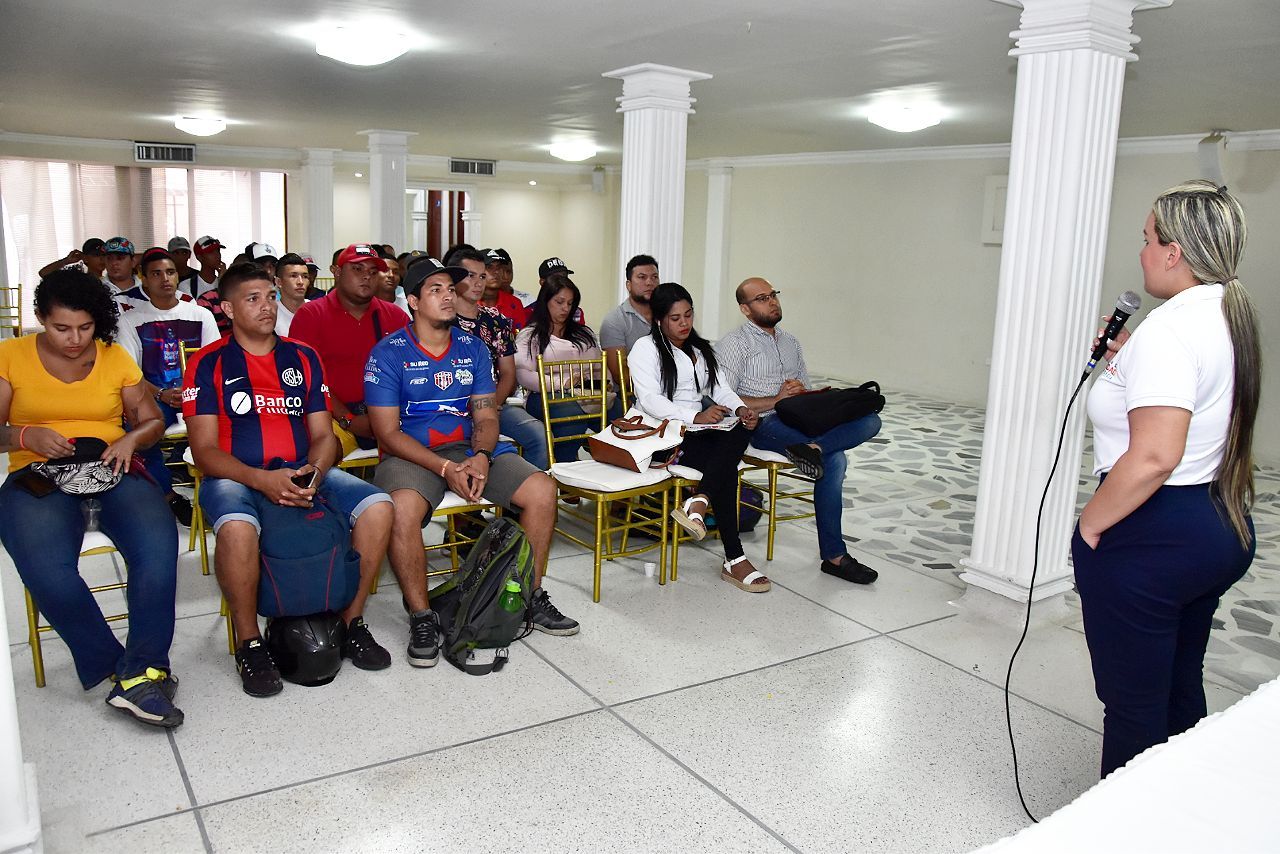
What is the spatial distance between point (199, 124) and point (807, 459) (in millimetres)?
7283

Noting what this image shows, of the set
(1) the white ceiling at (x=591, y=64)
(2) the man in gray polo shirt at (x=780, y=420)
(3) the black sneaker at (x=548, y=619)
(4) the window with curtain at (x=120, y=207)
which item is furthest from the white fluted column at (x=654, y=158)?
(4) the window with curtain at (x=120, y=207)

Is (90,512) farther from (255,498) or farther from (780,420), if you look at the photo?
(780,420)

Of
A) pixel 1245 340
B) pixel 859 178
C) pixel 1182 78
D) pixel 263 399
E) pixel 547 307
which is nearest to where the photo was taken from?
pixel 1245 340

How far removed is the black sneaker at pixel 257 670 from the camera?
3.06 metres

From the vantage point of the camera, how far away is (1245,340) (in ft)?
6.83

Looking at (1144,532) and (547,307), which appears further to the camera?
(547,307)

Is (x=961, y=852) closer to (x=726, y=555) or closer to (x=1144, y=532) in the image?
(x=1144, y=532)

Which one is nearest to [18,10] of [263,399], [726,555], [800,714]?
[263,399]

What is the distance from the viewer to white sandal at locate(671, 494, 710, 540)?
4.14 meters

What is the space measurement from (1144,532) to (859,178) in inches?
350

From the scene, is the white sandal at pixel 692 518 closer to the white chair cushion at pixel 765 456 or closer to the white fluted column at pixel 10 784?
the white chair cushion at pixel 765 456

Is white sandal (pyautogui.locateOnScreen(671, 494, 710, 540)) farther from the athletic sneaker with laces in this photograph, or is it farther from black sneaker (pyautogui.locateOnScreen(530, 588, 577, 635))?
the athletic sneaker with laces

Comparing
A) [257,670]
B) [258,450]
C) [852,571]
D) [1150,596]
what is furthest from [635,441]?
[1150,596]

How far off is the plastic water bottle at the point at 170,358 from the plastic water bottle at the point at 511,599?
2.16 meters
